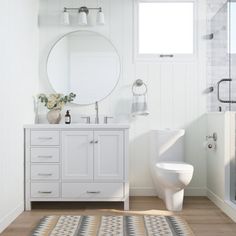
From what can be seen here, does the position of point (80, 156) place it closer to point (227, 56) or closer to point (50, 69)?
point (50, 69)

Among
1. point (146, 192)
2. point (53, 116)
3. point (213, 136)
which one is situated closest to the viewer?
point (213, 136)

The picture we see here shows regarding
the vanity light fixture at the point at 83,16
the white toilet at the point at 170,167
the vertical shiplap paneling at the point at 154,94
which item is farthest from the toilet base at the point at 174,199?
the vanity light fixture at the point at 83,16

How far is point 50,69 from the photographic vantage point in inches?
164

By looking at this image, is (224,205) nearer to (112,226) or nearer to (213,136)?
(213,136)

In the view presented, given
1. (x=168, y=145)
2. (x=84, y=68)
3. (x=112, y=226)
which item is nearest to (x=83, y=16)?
(x=84, y=68)

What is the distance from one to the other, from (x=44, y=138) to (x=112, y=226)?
3.58 ft

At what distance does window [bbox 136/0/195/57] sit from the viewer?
4242mm

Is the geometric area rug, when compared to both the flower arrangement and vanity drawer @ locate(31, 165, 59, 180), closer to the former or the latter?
vanity drawer @ locate(31, 165, 59, 180)

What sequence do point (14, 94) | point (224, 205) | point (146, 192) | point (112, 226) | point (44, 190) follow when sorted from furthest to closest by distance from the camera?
point (146, 192) < point (44, 190) < point (224, 205) < point (14, 94) < point (112, 226)

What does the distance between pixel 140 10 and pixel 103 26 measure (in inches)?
17.4

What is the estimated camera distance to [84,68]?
4168 mm

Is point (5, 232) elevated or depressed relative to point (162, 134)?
depressed

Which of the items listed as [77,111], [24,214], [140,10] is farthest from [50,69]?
[24,214]

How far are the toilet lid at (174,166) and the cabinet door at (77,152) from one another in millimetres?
654
